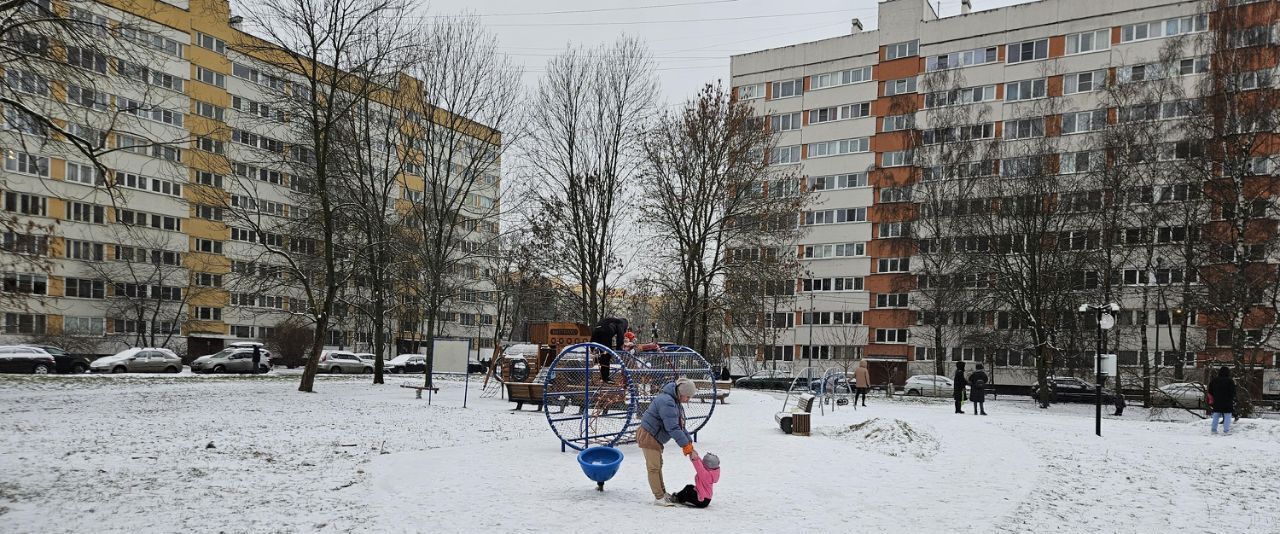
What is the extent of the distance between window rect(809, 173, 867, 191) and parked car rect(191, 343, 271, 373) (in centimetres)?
4285

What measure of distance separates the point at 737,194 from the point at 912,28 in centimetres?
4050

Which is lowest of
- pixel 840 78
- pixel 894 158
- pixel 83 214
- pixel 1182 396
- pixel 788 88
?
pixel 1182 396

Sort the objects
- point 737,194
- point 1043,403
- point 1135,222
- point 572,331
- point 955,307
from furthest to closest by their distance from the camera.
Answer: point 955,307, point 1135,222, point 1043,403, point 737,194, point 572,331

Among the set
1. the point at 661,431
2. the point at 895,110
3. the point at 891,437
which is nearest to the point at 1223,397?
the point at 891,437

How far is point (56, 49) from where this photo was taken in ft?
37.3

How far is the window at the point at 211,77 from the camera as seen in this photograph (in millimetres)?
67500

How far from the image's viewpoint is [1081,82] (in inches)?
2467

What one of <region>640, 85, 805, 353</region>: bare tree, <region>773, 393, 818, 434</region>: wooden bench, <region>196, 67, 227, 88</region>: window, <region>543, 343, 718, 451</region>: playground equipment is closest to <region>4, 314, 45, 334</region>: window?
<region>196, 67, 227, 88</region>: window

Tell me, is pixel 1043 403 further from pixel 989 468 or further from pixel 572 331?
pixel 989 468

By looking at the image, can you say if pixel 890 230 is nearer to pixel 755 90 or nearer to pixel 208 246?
→ pixel 755 90

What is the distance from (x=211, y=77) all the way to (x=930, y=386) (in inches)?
2222

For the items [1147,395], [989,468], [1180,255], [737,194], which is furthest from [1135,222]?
[989,468]

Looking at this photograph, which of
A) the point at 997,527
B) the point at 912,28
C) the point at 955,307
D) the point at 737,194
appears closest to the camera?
the point at 997,527

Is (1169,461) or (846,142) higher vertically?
(846,142)
